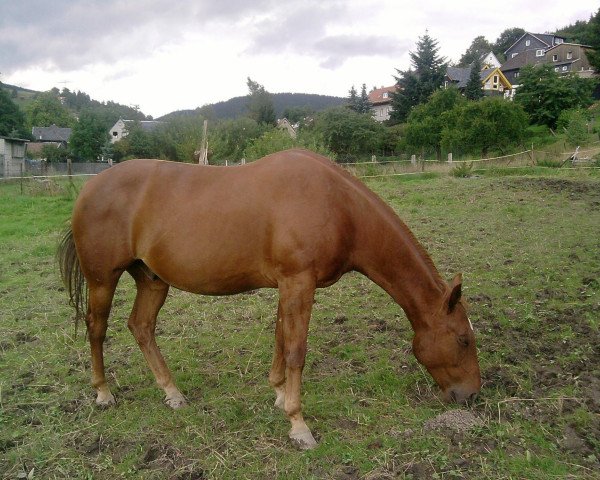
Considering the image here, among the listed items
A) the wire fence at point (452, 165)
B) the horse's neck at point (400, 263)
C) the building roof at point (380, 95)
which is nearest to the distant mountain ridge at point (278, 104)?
the building roof at point (380, 95)

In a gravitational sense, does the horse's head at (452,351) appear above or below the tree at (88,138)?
below

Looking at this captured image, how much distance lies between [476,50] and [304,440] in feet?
339

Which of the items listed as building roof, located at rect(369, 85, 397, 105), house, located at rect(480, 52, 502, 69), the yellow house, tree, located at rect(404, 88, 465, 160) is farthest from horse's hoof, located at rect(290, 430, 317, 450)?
house, located at rect(480, 52, 502, 69)

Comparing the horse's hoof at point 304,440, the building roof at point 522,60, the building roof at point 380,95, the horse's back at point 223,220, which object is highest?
the building roof at point 522,60

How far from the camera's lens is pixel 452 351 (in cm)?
352

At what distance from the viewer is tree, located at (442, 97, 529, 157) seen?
27.4 meters

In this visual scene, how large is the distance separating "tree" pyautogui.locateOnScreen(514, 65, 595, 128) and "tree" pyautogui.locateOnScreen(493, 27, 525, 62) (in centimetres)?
6103

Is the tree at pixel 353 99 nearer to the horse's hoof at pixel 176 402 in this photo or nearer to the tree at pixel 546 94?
the tree at pixel 546 94

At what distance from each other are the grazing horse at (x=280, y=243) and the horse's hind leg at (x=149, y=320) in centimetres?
27

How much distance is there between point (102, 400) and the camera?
13.0 ft

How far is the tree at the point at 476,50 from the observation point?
89625 millimetres

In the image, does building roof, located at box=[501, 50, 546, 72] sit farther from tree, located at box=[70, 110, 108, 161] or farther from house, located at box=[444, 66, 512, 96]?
tree, located at box=[70, 110, 108, 161]

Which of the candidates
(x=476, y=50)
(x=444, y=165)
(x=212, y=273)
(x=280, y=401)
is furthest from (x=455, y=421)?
(x=476, y=50)

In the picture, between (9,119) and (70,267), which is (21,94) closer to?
(9,119)
